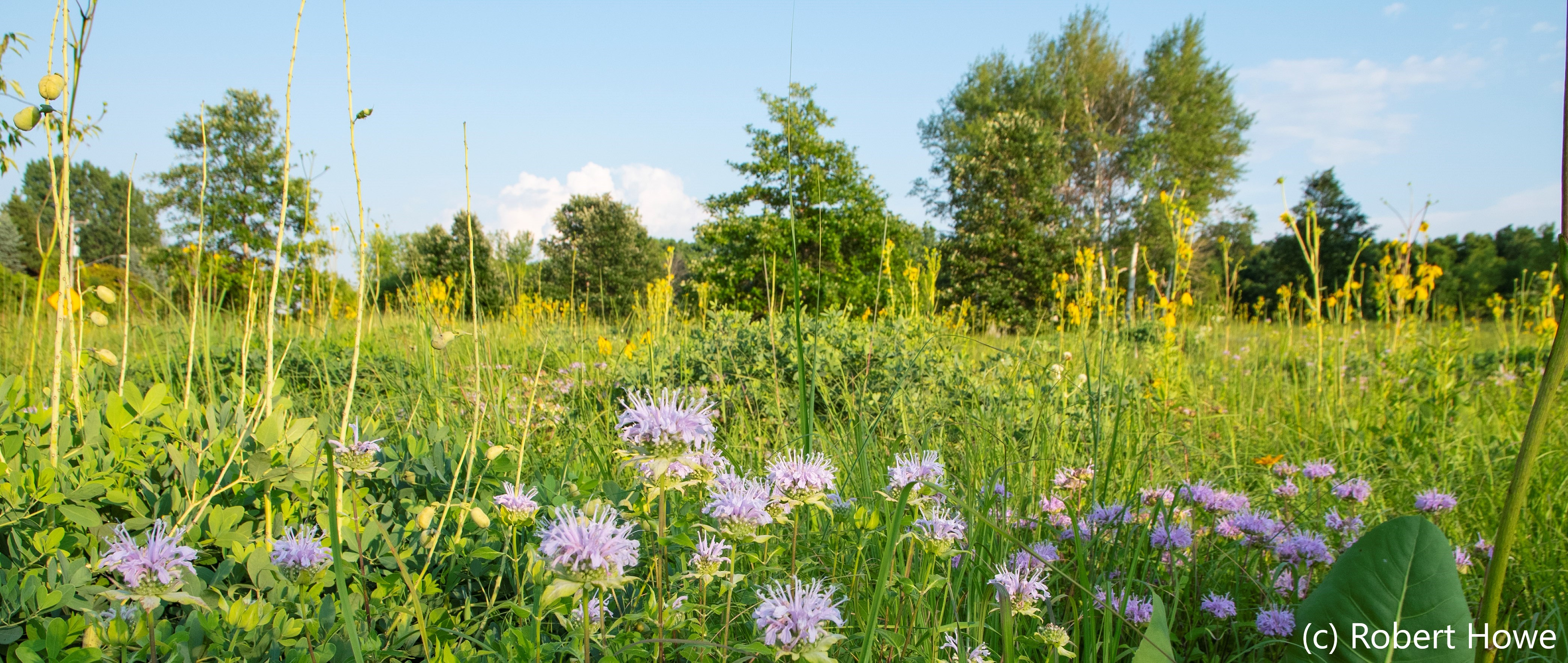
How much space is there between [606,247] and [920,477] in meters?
22.4

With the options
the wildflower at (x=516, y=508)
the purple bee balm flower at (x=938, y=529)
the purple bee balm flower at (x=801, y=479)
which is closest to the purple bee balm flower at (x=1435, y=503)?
the purple bee balm flower at (x=938, y=529)

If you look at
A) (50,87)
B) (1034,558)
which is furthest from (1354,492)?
(50,87)

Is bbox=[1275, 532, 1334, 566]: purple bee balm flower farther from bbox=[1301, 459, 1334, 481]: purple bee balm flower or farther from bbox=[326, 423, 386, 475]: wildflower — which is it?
bbox=[326, 423, 386, 475]: wildflower

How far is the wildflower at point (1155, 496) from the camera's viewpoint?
1498 mm

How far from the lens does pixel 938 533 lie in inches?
37.7

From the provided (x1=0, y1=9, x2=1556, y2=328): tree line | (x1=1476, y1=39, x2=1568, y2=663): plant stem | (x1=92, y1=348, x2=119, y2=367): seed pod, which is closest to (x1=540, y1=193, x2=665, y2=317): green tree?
(x1=0, y1=9, x2=1556, y2=328): tree line

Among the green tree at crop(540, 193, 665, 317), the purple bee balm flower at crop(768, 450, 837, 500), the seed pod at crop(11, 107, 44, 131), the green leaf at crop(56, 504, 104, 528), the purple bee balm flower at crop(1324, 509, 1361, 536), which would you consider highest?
the green tree at crop(540, 193, 665, 317)

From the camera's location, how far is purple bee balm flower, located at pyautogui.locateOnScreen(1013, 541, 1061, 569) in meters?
1.07

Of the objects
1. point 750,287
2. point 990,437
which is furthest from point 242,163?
point 990,437

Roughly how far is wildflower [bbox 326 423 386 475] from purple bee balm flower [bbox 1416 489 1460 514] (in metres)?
2.17

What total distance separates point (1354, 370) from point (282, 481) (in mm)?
5675

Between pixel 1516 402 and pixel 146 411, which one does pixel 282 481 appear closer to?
pixel 146 411

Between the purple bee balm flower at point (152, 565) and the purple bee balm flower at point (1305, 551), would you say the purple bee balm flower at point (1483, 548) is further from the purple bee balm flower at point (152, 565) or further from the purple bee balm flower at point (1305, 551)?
the purple bee balm flower at point (152, 565)

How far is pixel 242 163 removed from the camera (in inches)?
418
